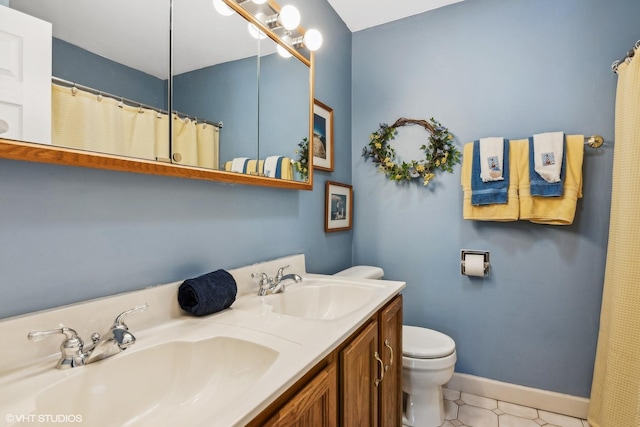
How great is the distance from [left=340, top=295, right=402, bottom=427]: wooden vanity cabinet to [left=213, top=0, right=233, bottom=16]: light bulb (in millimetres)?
1240

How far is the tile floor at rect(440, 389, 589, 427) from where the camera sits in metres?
1.72

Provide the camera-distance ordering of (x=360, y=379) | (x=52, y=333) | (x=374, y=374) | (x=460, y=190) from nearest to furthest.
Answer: (x=52, y=333) < (x=360, y=379) < (x=374, y=374) < (x=460, y=190)

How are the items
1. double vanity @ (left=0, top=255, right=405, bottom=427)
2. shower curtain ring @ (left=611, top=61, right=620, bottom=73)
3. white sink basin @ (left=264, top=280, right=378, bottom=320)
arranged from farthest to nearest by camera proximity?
shower curtain ring @ (left=611, top=61, right=620, bottom=73) < white sink basin @ (left=264, top=280, right=378, bottom=320) < double vanity @ (left=0, top=255, right=405, bottom=427)

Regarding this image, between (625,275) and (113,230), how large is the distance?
2022 mm

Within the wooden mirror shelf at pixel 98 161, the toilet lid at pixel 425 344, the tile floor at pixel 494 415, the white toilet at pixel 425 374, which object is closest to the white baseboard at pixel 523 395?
the tile floor at pixel 494 415

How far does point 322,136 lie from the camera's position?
1.92 meters

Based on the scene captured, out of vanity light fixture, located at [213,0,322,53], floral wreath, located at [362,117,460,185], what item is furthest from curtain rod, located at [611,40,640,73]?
vanity light fixture, located at [213,0,322,53]

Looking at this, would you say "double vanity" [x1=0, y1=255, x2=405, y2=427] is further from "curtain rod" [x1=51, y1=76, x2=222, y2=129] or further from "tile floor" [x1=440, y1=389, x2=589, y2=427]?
"tile floor" [x1=440, y1=389, x2=589, y2=427]

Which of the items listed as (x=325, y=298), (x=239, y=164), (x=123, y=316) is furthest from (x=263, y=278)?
(x=123, y=316)

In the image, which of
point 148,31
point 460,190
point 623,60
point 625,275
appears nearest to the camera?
point 148,31

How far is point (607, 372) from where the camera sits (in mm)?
1492

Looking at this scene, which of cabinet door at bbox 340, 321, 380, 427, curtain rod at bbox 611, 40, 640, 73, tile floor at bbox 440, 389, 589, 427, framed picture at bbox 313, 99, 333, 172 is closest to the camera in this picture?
cabinet door at bbox 340, 321, 380, 427

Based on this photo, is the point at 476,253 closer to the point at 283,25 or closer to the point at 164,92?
the point at 283,25

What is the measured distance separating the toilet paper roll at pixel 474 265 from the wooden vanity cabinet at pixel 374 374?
0.76 metres
